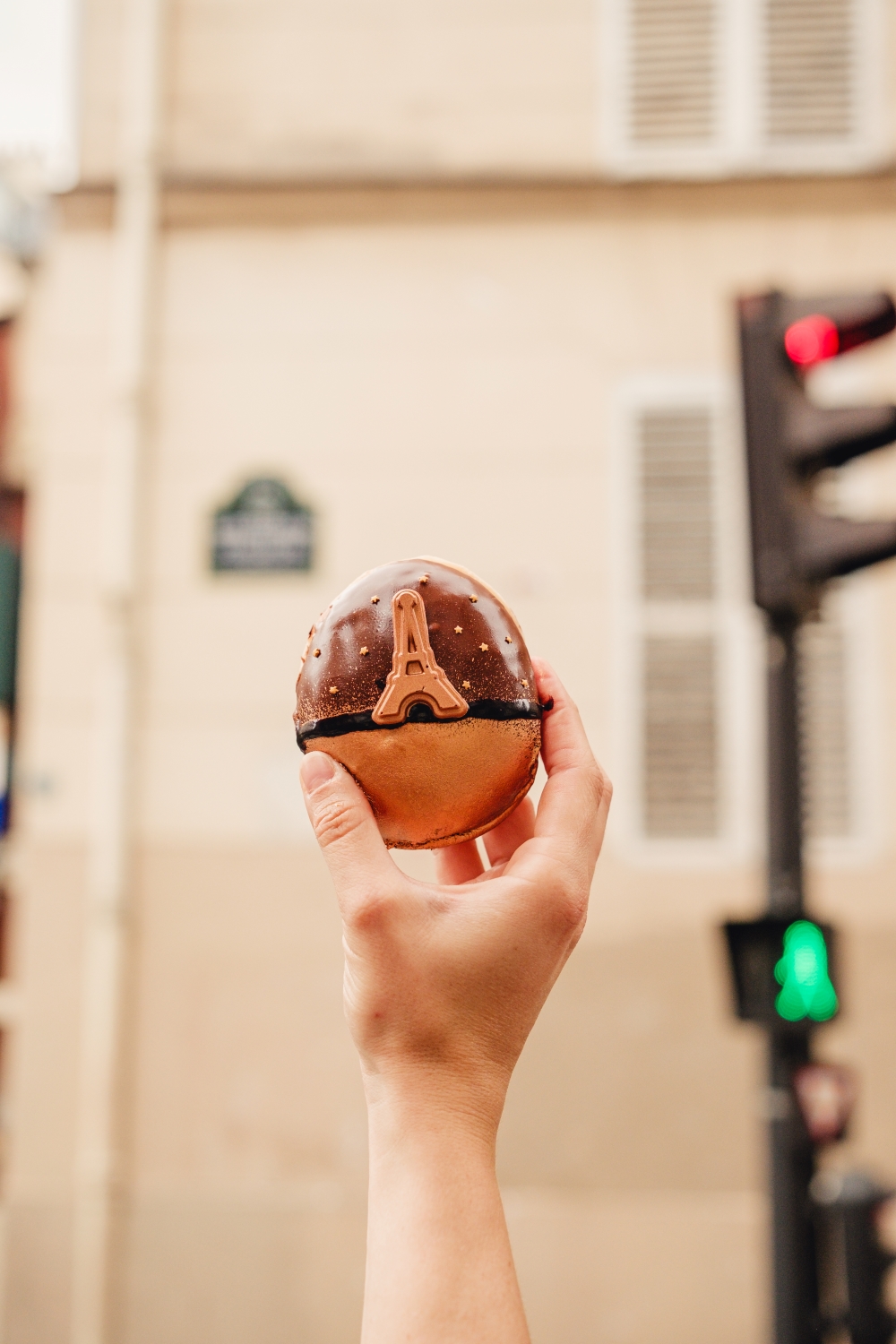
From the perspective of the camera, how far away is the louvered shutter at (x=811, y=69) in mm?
5746

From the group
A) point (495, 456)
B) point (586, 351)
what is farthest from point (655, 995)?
point (586, 351)

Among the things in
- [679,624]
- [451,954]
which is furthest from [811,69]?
[451,954]

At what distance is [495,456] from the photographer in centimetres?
558

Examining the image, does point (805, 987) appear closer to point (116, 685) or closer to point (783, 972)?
point (783, 972)

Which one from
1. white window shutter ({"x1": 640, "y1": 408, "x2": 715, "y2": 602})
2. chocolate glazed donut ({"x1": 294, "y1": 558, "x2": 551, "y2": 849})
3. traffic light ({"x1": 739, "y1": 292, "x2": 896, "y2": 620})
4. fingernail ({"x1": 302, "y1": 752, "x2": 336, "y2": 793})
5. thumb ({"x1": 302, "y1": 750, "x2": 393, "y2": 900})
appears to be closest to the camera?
thumb ({"x1": 302, "y1": 750, "x2": 393, "y2": 900})

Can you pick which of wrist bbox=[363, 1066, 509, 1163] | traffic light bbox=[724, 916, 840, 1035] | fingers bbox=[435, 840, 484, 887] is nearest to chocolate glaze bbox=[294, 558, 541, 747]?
fingers bbox=[435, 840, 484, 887]

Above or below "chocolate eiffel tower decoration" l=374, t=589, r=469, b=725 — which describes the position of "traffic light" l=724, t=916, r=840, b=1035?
below

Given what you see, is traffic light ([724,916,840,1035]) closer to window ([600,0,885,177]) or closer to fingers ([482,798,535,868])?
fingers ([482,798,535,868])

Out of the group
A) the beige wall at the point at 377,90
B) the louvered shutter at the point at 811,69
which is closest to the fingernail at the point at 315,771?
the beige wall at the point at 377,90

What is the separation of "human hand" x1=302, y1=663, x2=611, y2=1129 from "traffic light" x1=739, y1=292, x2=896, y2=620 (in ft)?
7.63

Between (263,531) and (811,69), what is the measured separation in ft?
10.9

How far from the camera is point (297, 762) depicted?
551cm

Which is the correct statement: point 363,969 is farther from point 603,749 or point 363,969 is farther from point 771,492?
point 603,749

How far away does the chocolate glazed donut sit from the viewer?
4.12 feet
